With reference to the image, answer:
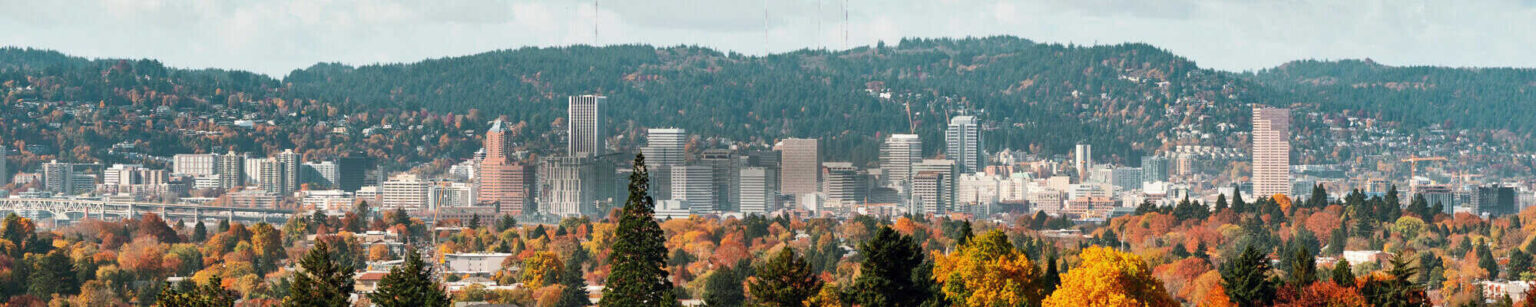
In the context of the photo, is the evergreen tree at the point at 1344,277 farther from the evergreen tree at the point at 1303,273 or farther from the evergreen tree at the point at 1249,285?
the evergreen tree at the point at 1249,285

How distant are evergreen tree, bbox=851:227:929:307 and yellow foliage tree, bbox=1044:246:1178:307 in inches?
109

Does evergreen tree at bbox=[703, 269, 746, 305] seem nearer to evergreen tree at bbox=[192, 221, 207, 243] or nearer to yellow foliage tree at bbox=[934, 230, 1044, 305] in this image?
yellow foliage tree at bbox=[934, 230, 1044, 305]

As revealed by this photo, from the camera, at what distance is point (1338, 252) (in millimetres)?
117625

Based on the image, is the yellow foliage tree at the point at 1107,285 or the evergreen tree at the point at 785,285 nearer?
the yellow foliage tree at the point at 1107,285

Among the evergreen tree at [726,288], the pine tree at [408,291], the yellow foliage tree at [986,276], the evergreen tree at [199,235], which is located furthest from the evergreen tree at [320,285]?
the evergreen tree at [199,235]

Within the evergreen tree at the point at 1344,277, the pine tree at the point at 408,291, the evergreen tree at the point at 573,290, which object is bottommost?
the evergreen tree at the point at 573,290

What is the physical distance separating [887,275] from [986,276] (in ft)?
11.7

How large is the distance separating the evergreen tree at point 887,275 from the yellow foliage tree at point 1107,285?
277 centimetres

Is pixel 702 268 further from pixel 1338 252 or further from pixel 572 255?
pixel 1338 252

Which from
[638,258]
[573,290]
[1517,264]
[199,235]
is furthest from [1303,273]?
[199,235]

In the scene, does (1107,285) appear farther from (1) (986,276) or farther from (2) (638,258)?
Result: (2) (638,258)

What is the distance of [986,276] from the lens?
50.7 m

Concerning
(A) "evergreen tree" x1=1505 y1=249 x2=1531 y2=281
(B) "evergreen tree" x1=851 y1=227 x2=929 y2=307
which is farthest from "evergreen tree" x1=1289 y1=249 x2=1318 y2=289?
(A) "evergreen tree" x1=1505 y1=249 x2=1531 y2=281

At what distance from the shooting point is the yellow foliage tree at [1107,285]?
1799 inches
